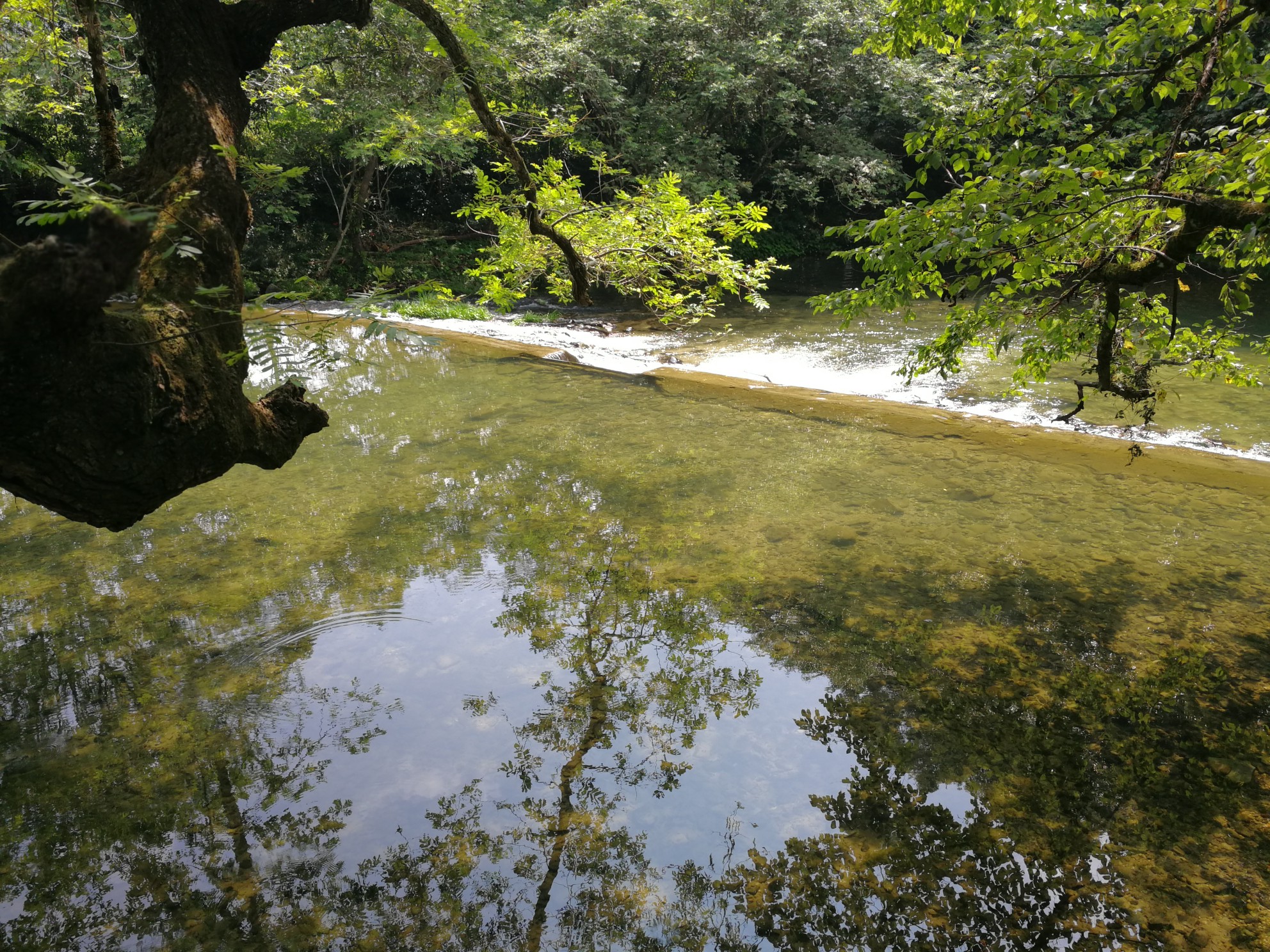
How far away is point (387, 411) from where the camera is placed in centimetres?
895

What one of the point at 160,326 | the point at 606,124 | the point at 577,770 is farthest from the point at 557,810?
the point at 606,124

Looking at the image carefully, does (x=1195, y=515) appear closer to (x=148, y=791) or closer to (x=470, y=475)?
(x=470, y=475)

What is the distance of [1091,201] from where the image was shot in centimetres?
354

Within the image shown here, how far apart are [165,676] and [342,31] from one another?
7867mm

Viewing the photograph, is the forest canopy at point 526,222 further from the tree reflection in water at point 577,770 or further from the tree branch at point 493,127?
the tree reflection in water at point 577,770

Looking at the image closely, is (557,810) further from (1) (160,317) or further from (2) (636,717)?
(1) (160,317)

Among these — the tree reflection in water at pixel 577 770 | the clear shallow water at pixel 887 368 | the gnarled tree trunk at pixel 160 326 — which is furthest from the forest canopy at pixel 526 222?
the tree reflection in water at pixel 577 770

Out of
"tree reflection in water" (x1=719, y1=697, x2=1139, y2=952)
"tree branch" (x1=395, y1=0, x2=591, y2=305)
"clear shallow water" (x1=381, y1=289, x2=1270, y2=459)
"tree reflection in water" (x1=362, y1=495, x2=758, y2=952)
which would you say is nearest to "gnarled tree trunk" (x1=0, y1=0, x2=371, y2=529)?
"tree branch" (x1=395, y1=0, x2=591, y2=305)

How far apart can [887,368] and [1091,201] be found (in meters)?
7.42

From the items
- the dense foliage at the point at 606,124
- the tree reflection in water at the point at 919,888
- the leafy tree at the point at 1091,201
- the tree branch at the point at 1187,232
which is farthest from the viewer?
the dense foliage at the point at 606,124

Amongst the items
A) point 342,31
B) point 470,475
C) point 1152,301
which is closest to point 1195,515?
point 1152,301

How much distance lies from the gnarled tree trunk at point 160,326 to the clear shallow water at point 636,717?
1393 millimetres

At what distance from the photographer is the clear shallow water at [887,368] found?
27.5 feet

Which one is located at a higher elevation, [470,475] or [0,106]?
[0,106]
